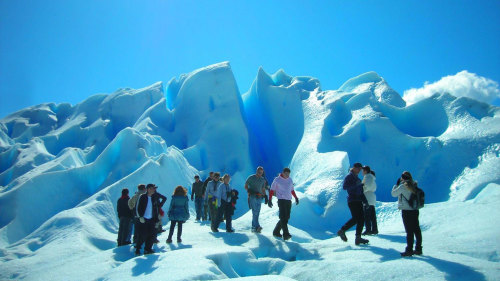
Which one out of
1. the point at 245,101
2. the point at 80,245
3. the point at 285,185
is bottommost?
the point at 80,245

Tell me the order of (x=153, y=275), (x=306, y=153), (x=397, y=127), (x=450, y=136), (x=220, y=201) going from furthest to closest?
(x=397, y=127), (x=306, y=153), (x=450, y=136), (x=220, y=201), (x=153, y=275)

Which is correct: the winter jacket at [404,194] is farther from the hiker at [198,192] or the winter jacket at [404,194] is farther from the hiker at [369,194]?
the hiker at [198,192]

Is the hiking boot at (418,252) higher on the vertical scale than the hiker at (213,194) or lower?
lower

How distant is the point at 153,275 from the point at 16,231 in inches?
434

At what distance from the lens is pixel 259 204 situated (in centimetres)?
776

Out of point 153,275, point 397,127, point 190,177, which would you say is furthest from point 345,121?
point 153,275

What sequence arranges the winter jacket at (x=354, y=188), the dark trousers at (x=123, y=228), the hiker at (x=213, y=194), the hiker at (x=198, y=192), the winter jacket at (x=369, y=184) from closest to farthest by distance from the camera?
1. the winter jacket at (x=354, y=188)
2. the winter jacket at (x=369, y=184)
3. the dark trousers at (x=123, y=228)
4. the hiker at (x=213, y=194)
5. the hiker at (x=198, y=192)

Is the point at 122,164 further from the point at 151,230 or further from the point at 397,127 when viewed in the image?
the point at 397,127

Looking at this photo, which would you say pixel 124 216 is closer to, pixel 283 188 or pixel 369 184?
pixel 283 188

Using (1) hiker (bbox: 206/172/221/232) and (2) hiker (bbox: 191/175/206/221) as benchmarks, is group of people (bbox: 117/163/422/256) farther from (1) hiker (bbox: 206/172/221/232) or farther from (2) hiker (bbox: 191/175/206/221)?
(2) hiker (bbox: 191/175/206/221)

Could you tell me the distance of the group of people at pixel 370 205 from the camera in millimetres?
5078

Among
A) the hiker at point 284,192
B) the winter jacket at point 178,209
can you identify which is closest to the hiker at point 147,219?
the winter jacket at point 178,209

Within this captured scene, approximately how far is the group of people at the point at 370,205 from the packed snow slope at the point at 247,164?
0.42 metres

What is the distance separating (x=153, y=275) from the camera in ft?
15.5
